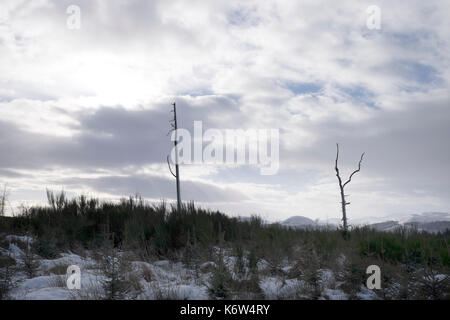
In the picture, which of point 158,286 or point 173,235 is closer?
point 158,286

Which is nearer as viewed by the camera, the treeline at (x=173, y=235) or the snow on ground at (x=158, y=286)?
the snow on ground at (x=158, y=286)

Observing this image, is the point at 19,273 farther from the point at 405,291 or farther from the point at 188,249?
the point at 405,291

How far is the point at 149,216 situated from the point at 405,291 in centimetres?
865

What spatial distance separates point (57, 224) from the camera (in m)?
12.3

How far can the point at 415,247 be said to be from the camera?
10258 millimetres

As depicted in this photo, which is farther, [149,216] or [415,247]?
[149,216]

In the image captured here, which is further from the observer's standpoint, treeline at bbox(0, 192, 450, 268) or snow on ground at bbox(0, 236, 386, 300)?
treeline at bbox(0, 192, 450, 268)
